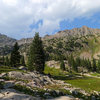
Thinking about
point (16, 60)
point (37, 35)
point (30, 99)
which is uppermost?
point (37, 35)

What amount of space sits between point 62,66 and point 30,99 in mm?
133827

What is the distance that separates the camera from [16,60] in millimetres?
72812

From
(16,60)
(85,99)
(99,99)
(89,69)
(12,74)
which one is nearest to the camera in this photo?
(85,99)

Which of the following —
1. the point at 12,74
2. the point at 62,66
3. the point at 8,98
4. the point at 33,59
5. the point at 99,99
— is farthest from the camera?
the point at 62,66

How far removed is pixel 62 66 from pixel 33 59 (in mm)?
93956

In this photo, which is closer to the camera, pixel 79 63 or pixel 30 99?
pixel 30 99

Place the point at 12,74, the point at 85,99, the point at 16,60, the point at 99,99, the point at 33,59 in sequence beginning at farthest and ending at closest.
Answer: the point at 16,60
the point at 33,59
the point at 12,74
the point at 99,99
the point at 85,99

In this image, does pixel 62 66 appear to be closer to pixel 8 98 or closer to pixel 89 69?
pixel 89 69

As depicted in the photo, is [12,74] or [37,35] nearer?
[12,74]

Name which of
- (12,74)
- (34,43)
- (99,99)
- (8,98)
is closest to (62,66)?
(34,43)

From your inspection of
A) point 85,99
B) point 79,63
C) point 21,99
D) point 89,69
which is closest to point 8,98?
point 21,99

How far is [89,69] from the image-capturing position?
161m

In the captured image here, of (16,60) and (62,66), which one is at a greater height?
(16,60)

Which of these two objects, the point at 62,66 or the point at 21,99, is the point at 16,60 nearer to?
the point at 21,99
